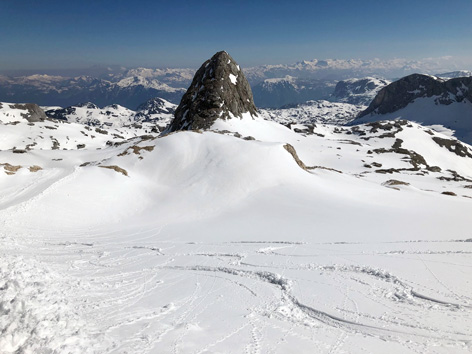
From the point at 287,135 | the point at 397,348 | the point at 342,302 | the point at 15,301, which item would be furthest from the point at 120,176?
the point at 287,135

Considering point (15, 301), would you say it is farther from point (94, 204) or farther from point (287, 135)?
point (287, 135)

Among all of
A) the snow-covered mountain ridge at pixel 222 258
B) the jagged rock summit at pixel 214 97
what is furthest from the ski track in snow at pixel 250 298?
the jagged rock summit at pixel 214 97

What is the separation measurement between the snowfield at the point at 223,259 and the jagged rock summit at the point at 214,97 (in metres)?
52.7

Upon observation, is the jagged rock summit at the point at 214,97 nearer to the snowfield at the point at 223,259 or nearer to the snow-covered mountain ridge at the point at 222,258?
the snow-covered mountain ridge at the point at 222,258

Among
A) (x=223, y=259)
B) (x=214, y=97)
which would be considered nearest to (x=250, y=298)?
(x=223, y=259)

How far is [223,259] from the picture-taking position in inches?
619

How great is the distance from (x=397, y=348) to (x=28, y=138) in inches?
7229

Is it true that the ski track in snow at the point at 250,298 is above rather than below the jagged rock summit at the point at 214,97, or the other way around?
below

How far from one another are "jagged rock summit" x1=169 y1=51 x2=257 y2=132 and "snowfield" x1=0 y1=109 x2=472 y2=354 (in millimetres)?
52685

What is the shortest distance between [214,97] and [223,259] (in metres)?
84.4

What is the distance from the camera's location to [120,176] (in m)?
32.2

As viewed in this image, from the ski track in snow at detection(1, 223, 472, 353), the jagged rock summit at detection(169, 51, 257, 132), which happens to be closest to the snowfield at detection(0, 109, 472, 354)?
the ski track in snow at detection(1, 223, 472, 353)

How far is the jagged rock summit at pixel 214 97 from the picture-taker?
8956cm

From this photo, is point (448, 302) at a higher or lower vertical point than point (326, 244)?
higher
